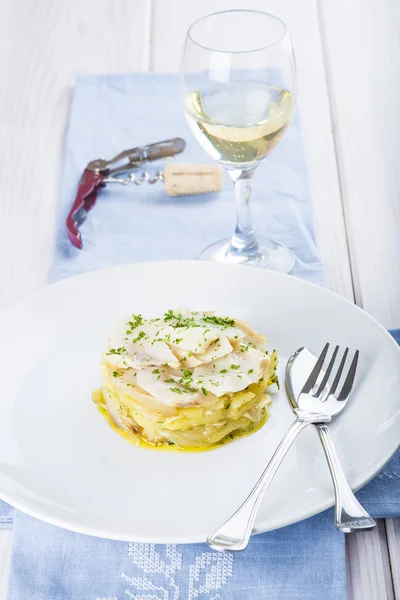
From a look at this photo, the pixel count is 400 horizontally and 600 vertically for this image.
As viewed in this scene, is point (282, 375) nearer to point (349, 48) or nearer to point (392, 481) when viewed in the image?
point (392, 481)

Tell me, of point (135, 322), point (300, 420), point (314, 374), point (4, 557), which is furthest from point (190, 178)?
point (4, 557)

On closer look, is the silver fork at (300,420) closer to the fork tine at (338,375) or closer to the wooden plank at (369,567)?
the fork tine at (338,375)

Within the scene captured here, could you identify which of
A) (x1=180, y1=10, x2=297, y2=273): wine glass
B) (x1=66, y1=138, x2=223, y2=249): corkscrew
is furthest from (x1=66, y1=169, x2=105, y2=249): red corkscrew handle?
(x1=180, y1=10, x2=297, y2=273): wine glass

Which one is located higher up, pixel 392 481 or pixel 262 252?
pixel 262 252

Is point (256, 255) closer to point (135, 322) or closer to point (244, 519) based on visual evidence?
point (135, 322)

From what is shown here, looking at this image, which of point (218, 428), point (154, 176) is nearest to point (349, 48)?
point (154, 176)
